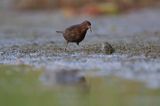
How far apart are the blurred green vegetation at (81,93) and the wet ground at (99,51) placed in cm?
6

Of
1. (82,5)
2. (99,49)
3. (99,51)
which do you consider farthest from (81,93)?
(82,5)

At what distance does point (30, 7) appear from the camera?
78.4ft

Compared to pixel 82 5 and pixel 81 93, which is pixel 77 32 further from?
pixel 82 5

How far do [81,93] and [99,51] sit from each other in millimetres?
3277

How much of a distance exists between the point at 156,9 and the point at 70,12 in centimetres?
282

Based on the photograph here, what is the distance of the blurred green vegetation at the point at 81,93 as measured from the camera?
6.23 meters

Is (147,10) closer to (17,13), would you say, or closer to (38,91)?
(17,13)

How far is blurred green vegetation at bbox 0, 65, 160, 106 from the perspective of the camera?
6234 millimetres

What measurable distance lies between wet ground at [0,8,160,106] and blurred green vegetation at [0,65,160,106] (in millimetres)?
57

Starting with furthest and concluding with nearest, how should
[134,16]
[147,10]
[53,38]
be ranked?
[147,10], [134,16], [53,38]

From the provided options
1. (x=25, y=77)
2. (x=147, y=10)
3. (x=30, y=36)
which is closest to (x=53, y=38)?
(x=30, y=36)

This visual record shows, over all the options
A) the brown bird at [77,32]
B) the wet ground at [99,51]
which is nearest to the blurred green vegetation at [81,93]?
the wet ground at [99,51]

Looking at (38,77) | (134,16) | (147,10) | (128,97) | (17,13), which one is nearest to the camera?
(128,97)

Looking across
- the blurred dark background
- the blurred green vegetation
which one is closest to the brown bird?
the blurred green vegetation
